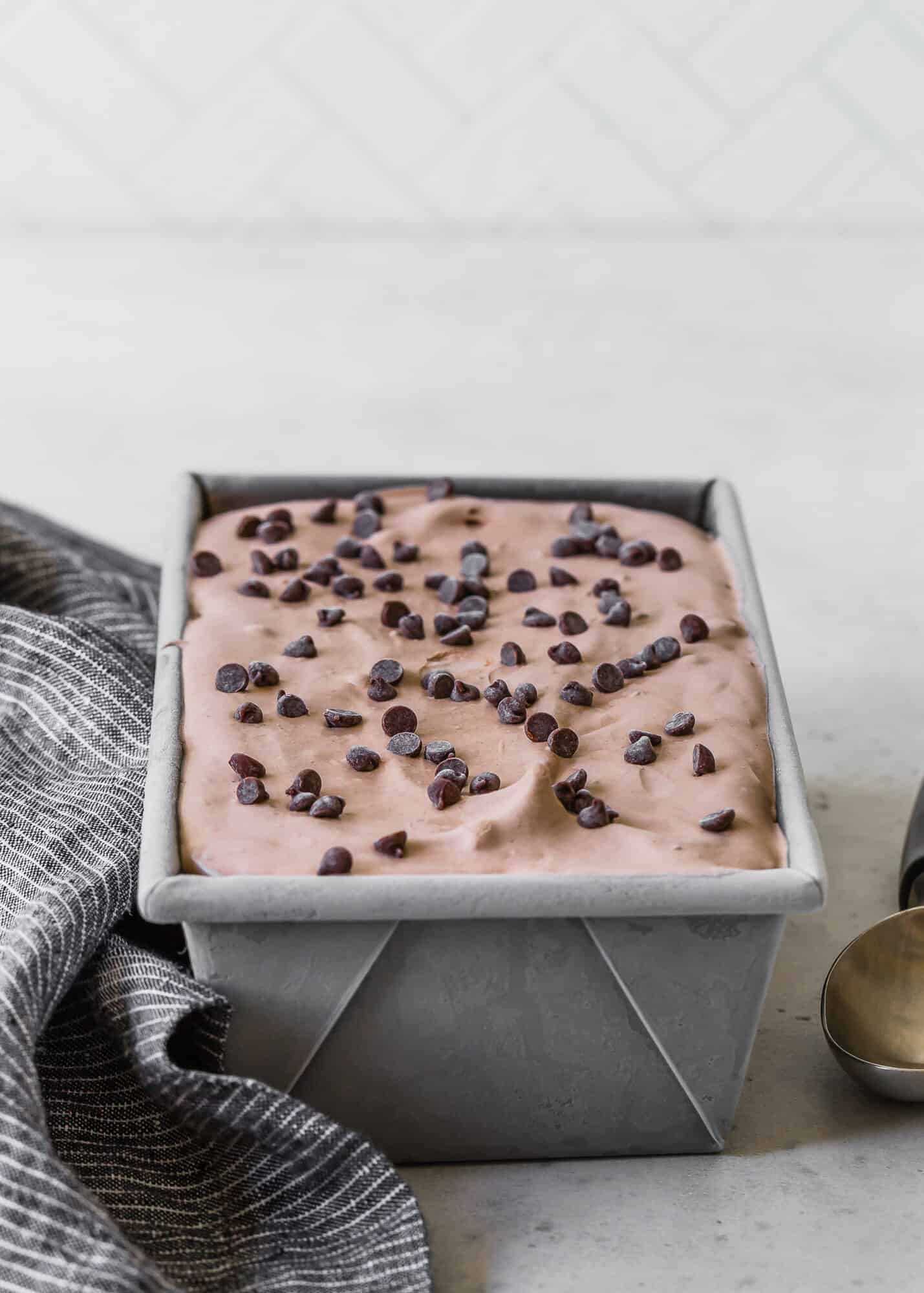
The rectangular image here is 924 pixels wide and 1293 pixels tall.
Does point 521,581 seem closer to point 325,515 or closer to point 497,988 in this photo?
point 325,515

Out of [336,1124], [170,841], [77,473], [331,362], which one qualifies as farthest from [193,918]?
[331,362]

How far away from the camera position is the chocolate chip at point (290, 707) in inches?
52.4

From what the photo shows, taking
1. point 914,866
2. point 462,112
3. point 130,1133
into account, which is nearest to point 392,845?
point 130,1133

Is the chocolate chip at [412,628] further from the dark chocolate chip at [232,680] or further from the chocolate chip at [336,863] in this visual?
the chocolate chip at [336,863]

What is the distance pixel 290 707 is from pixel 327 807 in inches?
6.4

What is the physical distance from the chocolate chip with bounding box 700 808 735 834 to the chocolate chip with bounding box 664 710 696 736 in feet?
0.47

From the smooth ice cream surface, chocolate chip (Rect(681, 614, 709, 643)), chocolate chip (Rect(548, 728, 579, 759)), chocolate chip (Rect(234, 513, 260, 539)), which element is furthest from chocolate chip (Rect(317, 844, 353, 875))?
chocolate chip (Rect(234, 513, 260, 539))

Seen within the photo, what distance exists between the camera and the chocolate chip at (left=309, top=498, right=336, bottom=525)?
5.51ft

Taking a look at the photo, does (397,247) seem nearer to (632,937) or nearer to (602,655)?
(602,655)

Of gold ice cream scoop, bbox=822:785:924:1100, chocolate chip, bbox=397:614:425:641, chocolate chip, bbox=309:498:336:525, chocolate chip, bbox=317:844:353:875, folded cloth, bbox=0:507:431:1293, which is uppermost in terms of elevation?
chocolate chip, bbox=309:498:336:525

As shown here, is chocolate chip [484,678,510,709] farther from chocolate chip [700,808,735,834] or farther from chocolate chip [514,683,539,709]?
chocolate chip [700,808,735,834]

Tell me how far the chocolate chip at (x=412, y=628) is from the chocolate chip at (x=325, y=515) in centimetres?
25

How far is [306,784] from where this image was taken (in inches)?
48.2

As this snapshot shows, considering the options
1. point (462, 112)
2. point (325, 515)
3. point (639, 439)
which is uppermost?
point (462, 112)
